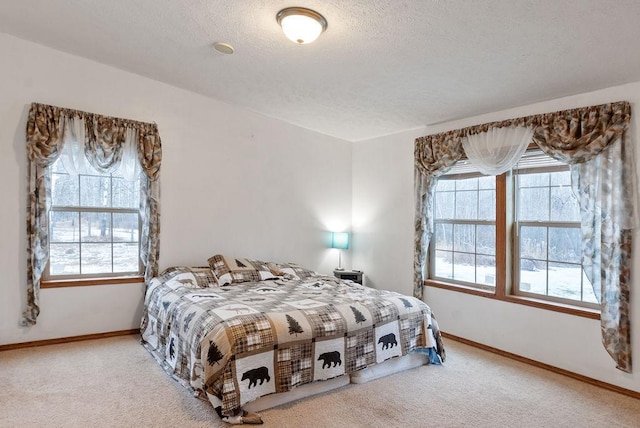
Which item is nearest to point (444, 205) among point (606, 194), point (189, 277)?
point (606, 194)

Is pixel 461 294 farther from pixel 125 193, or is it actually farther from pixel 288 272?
pixel 125 193

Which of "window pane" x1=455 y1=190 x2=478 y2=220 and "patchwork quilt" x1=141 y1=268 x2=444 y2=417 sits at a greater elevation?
"window pane" x1=455 y1=190 x2=478 y2=220

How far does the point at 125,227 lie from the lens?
406cm

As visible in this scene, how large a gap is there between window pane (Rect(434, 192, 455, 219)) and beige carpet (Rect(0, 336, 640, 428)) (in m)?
1.65

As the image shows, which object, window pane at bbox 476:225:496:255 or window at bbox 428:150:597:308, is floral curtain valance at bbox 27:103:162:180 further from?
window pane at bbox 476:225:496:255

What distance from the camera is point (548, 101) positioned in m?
3.32

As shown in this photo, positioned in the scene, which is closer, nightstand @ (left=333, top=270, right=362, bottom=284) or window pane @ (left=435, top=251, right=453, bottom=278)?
window pane @ (left=435, top=251, right=453, bottom=278)

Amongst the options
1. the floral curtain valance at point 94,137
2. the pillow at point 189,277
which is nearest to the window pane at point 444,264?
the pillow at point 189,277

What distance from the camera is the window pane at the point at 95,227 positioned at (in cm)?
Result: 386

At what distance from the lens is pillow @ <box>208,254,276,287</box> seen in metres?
3.93

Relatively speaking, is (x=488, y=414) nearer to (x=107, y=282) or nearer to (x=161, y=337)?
(x=161, y=337)

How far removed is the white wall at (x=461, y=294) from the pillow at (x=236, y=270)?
160 centimetres

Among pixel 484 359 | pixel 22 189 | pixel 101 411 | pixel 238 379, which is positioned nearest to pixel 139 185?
pixel 22 189

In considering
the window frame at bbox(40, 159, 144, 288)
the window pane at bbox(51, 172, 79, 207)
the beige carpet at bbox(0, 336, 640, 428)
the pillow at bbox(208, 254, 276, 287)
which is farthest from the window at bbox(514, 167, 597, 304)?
the window pane at bbox(51, 172, 79, 207)
